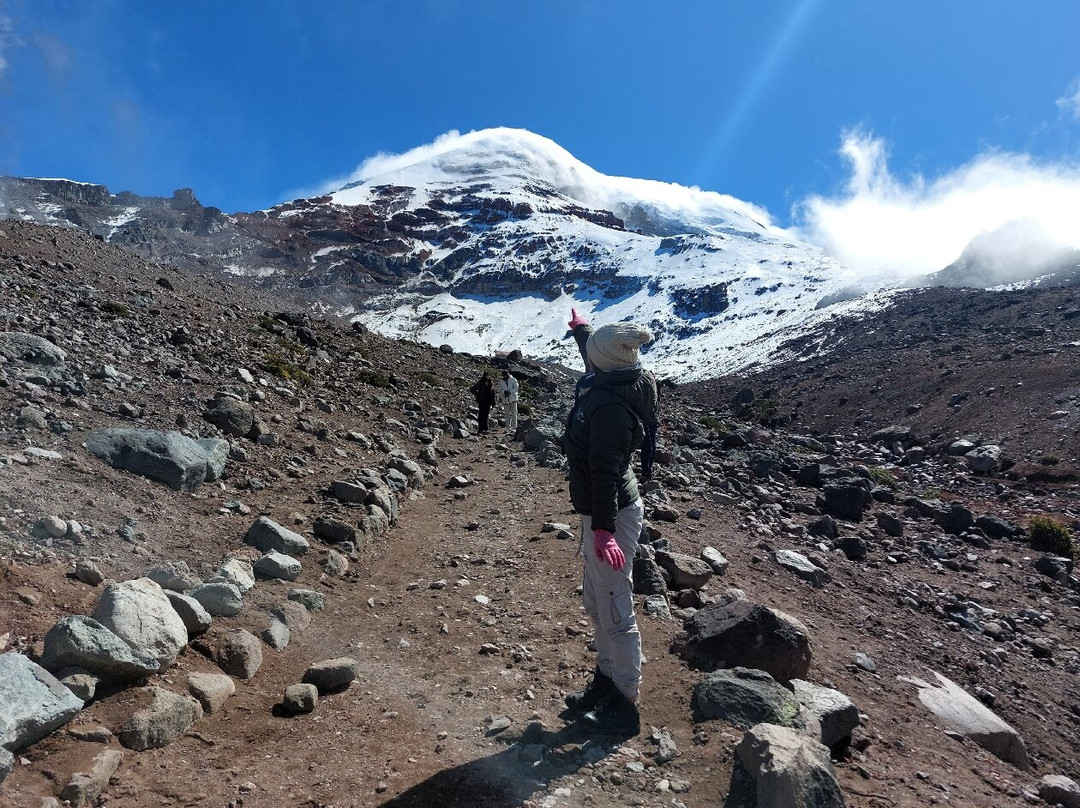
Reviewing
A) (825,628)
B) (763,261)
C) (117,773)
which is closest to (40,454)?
(117,773)

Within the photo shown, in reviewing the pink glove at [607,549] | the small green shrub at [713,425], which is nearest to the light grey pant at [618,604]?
the pink glove at [607,549]

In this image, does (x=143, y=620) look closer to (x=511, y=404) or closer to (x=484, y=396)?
(x=484, y=396)

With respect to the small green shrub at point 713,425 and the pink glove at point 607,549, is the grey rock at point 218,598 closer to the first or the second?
the pink glove at point 607,549

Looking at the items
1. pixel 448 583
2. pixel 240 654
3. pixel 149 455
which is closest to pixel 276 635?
pixel 240 654

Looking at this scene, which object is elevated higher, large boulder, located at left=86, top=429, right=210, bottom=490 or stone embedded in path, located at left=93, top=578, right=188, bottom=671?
large boulder, located at left=86, top=429, right=210, bottom=490

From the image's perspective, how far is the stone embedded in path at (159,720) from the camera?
3393mm

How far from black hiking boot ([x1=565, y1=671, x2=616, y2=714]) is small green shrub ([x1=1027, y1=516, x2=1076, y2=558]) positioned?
11.6 m

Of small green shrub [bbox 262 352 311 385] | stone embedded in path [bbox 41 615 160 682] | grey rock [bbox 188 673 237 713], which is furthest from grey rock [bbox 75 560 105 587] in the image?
small green shrub [bbox 262 352 311 385]

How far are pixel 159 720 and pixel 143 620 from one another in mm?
723

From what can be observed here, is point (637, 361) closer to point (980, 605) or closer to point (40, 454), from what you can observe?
point (40, 454)

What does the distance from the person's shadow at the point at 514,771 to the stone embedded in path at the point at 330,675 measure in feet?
3.95

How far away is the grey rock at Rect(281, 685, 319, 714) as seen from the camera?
162 inches

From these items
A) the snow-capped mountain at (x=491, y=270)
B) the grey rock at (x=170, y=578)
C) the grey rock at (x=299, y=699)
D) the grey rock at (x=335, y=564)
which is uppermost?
the snow-capped mountain at (x=491, y=270)

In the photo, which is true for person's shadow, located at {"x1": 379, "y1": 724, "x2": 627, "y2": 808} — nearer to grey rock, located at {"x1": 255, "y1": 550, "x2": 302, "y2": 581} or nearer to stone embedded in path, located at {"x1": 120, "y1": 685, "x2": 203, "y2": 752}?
stone embedded in path, located at {"x1": 120, "y1": 685, "x2": 203, "y2": 752}
